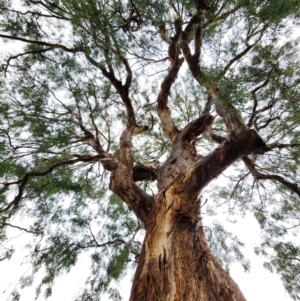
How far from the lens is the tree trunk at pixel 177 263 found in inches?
44.4

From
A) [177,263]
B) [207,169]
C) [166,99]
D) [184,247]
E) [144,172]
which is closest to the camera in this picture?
[177,263]

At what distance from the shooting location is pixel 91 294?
312 centimetres

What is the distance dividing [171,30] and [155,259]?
116 inches

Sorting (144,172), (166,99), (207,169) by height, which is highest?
(166,99)

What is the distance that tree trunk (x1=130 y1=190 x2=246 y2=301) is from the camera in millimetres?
1127

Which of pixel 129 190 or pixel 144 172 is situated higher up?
pixel 144 172

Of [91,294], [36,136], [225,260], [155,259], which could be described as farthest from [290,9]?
[91,294]

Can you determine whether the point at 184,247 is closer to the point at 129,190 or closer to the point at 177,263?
the point at 177,263

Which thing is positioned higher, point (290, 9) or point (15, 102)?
point (15, 102)

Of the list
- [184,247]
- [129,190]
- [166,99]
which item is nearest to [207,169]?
[184,247]

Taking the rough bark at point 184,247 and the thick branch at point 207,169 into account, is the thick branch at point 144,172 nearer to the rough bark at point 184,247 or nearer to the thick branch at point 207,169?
the rough bark at point 184,247

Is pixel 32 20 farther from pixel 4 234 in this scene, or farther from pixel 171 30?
pixel 4 234

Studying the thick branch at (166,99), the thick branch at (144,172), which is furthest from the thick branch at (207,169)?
the thick branch at (166,99)

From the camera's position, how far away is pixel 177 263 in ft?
4.17
